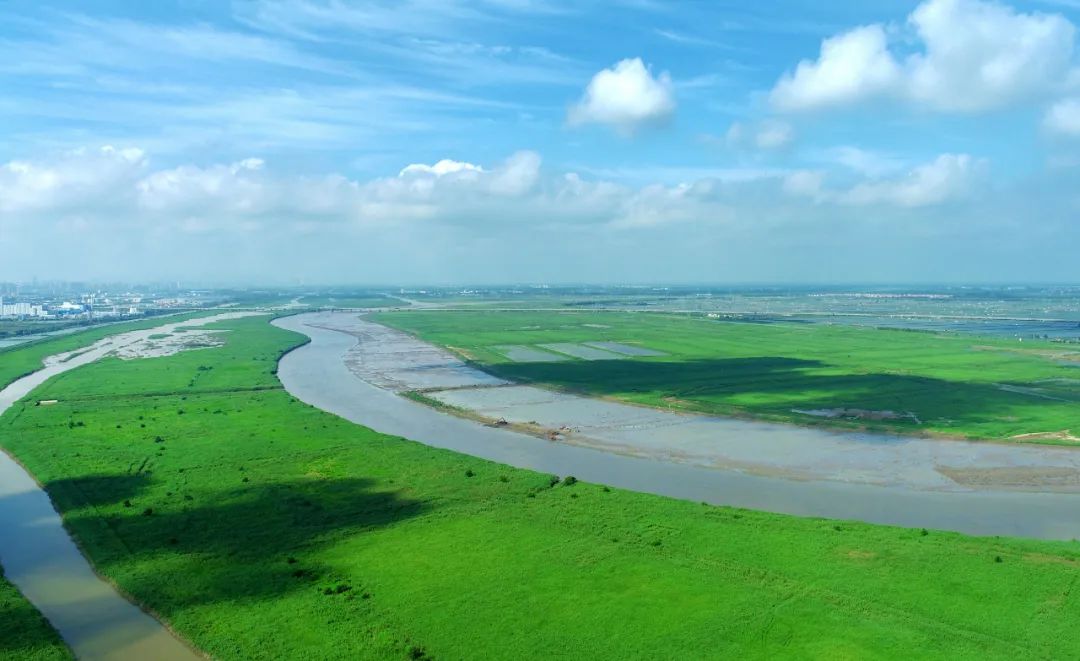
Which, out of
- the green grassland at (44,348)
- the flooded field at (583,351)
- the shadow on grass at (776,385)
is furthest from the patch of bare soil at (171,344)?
the flooded field at (583,351)

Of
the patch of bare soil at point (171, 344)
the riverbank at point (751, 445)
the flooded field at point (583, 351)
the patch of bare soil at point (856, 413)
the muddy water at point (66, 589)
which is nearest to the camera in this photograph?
the muddy water at point (66, 589)

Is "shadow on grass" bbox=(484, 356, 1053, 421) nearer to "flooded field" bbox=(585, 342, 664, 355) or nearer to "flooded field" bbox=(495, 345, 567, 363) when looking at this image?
"flooded field" bbox=(495, 345, 567, 363)

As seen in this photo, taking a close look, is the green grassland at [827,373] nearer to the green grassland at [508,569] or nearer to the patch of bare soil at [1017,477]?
the patch of bare soil at [1017,477]

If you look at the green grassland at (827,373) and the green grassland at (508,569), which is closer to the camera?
the green grassland at (508,569)

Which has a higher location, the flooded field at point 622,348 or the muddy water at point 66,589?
the flooded field at point 622,348

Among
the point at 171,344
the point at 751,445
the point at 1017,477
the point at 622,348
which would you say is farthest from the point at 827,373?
the point at 171,344

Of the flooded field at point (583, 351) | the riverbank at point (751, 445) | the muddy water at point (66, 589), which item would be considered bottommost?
the muddy water at point (66, 589)
